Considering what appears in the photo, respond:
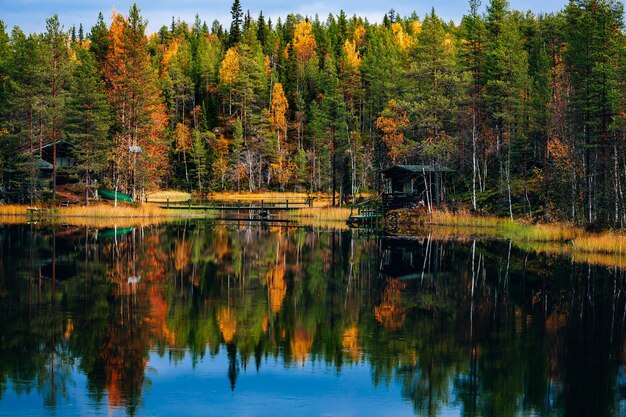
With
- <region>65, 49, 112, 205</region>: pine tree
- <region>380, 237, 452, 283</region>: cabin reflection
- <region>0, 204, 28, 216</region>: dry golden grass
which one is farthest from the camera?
<region>0, 204, 28, 216</region>: dry golden grass

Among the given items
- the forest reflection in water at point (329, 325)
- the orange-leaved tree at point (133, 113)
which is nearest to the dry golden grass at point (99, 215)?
the orange-leaved tree at point (133, 113)

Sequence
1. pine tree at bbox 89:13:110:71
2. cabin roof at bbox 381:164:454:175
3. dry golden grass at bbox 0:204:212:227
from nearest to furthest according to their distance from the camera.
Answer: dry golden grass at bbox 0:204:212:227
cabin roof at bbox 381:164:454:175
pine tree at bbox 89:13:110:71

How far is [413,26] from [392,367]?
155 m

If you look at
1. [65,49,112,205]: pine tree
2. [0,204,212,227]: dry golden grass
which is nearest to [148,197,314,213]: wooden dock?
[0,204,212,227]: dry golden grass

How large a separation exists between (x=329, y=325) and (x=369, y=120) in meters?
82.9

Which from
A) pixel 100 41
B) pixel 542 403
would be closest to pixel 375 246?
pixel 542 403

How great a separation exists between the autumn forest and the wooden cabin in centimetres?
154

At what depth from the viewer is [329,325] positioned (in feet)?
66.1

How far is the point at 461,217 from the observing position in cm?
5494

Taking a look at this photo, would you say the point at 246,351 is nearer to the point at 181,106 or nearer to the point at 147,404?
the point at 147,404

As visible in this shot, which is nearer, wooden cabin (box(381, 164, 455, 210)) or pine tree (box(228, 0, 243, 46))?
wooden cabin (box(381, 164, 455, 210))

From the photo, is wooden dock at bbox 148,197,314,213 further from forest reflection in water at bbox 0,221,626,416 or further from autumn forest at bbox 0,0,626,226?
forest reflection in water at bbox 0,221,626,416

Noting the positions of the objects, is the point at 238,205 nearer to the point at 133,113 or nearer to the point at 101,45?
the point at 133,113

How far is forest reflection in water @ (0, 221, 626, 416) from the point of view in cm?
1465
